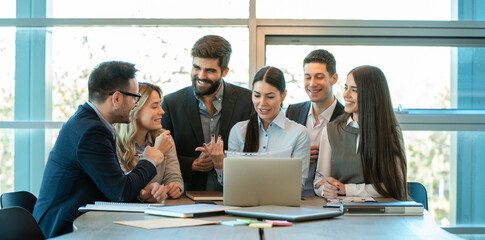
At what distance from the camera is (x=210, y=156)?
3.21 meters

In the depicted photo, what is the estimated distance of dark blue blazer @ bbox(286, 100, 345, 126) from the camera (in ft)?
12.4

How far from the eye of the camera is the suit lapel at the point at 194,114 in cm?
374

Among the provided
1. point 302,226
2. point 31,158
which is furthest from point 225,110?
point 31,158

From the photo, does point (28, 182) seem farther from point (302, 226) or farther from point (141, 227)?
point (302, 226)

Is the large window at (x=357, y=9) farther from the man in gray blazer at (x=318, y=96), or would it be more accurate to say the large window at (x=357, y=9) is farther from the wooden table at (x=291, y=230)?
the wooden table at (x=291, y=230)

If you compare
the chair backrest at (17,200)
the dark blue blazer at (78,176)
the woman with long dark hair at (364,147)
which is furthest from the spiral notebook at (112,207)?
the woman with long dark hair at (364,147)

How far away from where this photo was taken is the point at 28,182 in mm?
4785

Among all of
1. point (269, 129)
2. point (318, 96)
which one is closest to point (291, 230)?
point (269, 129)

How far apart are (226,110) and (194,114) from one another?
0.75ft

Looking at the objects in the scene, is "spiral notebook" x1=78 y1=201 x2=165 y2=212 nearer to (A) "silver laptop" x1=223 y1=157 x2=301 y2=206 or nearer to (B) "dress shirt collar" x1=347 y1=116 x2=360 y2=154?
(A) "silver laptop" x1=223 y1=157 x2=301 y2=206

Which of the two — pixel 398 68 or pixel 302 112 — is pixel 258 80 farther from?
pixel 398 68

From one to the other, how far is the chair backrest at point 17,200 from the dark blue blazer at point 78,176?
11.9 inches

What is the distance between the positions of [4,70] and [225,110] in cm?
229

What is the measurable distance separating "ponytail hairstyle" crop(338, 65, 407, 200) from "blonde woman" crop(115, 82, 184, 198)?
111cm
